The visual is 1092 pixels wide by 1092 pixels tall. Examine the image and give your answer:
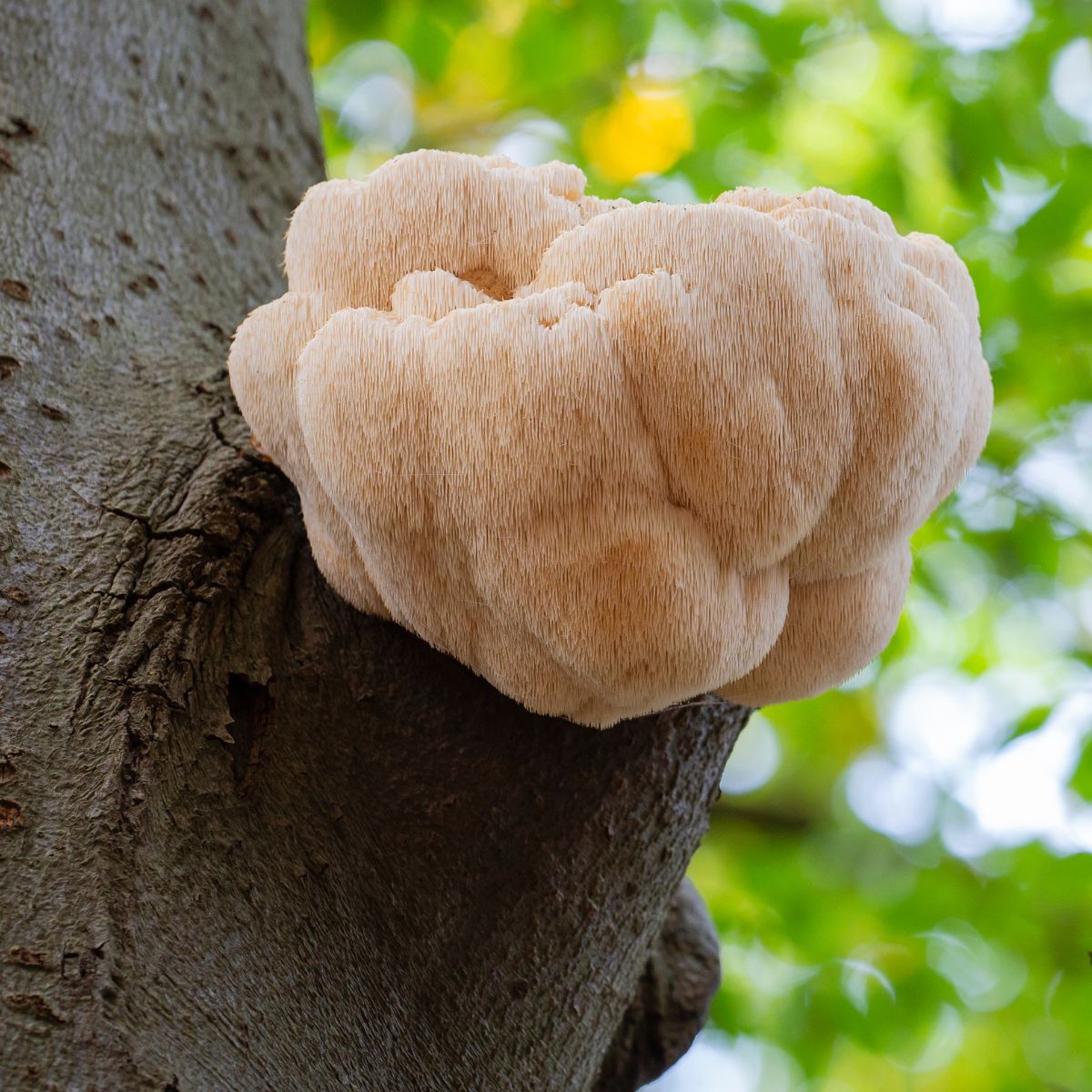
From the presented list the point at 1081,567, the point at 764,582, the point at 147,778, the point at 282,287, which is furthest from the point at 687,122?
the point at 147,778

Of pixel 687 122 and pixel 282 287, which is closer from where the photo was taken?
pixel 282 287

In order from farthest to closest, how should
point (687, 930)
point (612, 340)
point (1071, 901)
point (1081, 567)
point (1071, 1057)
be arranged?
1. point (1081, 567)
2. point (1071, 1057)
3. point (1071, 901)
4. point (687, 930)
5. point (612, 340)

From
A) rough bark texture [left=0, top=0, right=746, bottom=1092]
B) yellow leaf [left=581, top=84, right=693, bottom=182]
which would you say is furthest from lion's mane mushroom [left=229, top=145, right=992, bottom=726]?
yellow leaf [left=581, top=84, right=693, bottom=182]

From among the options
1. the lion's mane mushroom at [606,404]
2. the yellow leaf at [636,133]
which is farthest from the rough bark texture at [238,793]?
the yellow leaf at [636,133]

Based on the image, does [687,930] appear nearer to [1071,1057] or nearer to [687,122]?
[1071,1057]

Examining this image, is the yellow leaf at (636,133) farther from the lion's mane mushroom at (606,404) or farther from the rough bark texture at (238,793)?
the lion's mane mushroom at (606,404)

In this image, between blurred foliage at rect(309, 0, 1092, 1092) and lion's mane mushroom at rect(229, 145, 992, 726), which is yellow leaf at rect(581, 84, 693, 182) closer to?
blurred foliage at rect(309, 0, 1092, 1092)
